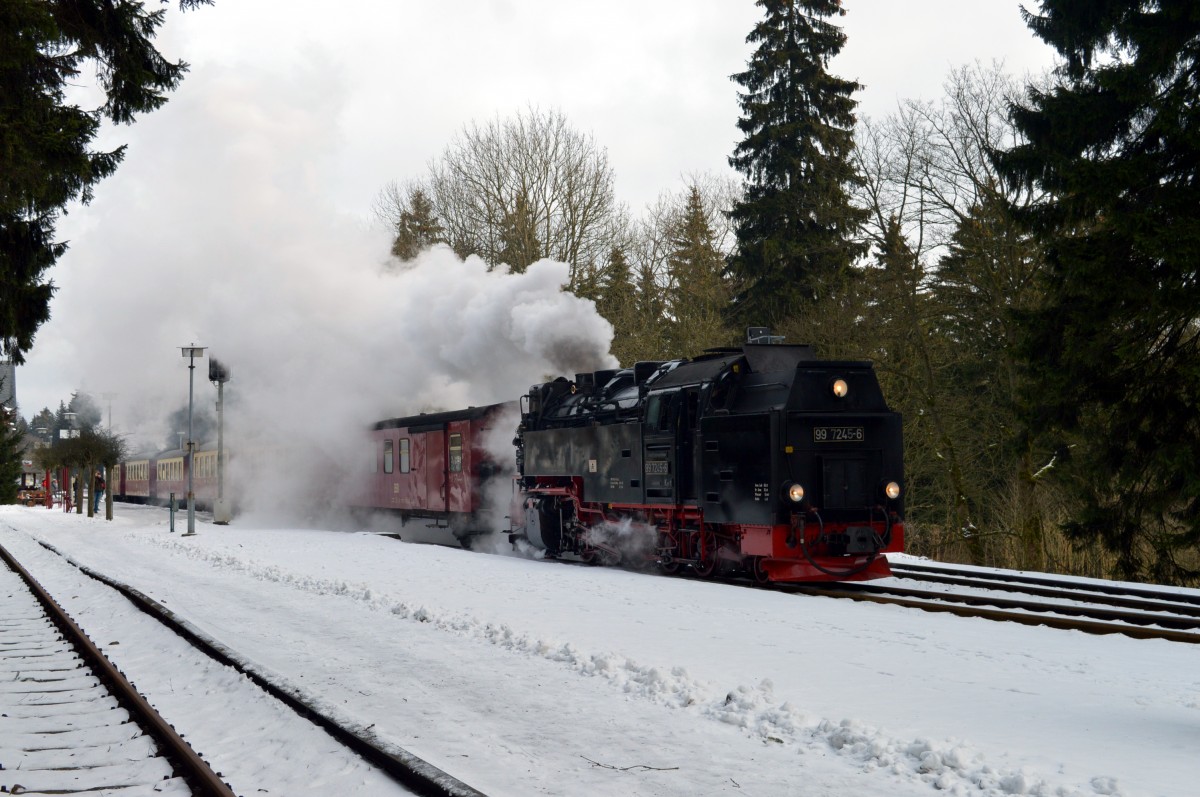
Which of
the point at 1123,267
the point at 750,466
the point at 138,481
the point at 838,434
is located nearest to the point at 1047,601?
the point at 838,434

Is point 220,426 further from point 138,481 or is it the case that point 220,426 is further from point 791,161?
point 138,481

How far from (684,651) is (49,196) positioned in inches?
358

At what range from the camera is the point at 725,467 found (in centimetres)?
1269

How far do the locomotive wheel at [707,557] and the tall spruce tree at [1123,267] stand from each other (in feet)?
16.5

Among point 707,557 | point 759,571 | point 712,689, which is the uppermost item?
point 707,557

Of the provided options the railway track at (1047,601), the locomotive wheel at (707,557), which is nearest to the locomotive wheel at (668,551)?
the locomotive wheel at (707,557)

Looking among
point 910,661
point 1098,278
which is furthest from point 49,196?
point 1098,278

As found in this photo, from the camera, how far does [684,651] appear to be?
8.40 meters

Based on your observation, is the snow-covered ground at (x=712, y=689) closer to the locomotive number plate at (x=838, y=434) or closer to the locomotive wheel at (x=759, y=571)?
the locomotive wheel at (x=759, y=571)

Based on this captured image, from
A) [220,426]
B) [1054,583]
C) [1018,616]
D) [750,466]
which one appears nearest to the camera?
[1018,616]

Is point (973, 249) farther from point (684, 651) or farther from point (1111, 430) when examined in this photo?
point (684, 651)

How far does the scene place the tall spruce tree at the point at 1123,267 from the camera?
1255 centimetres

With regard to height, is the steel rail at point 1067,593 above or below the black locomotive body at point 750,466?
below

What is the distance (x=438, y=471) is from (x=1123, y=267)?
13215 mm
